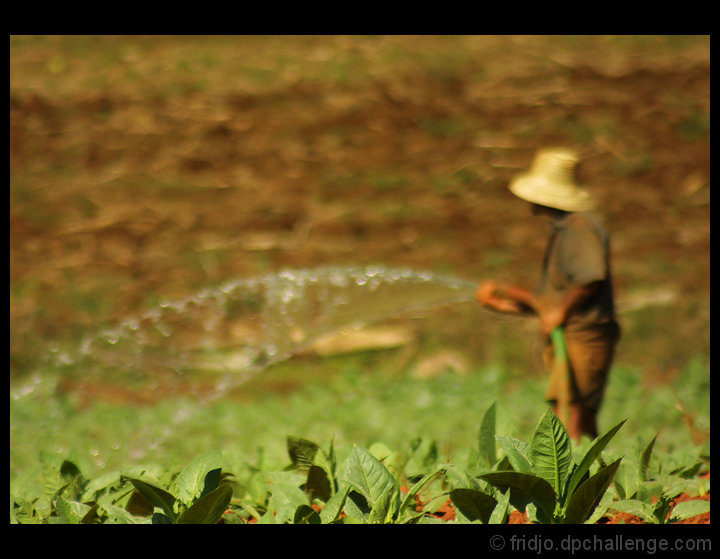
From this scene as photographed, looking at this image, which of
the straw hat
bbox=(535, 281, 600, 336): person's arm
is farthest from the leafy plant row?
the straw hat

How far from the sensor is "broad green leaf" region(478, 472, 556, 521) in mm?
2277

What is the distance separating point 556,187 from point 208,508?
2.61m

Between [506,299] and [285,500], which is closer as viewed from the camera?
[285,500]

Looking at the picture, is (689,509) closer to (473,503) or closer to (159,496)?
(473,503)

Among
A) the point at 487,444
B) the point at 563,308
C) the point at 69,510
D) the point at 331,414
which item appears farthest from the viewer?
the point at 331,414

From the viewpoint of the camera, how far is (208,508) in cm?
231

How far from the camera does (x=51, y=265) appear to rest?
27.7ft

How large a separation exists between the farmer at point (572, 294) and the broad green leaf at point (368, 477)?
179 cm

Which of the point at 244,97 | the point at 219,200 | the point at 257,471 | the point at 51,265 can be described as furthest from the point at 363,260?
the point at 257,471

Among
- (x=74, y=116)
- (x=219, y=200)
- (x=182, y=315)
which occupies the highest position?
(x=74, y=116)

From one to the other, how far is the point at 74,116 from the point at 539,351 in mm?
5165

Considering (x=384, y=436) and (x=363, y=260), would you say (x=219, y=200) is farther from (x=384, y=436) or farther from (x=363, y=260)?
(x=384, y=436)

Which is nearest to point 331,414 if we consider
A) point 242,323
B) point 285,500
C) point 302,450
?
point 242,323

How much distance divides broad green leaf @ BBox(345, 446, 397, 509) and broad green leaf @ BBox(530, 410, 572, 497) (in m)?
0.37
